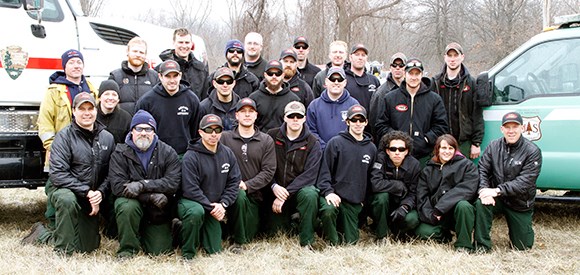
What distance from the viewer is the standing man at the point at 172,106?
597 cm

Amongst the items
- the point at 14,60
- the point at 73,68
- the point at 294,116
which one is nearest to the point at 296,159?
the point at 294,116

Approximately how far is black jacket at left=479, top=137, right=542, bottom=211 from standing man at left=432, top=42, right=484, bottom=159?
23.3 inches

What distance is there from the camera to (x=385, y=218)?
6.00 meters

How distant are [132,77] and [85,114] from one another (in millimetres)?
994

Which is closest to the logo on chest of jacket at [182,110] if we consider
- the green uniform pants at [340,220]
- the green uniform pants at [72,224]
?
the green uniform pants at [72,224]

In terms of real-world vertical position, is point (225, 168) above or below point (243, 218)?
above

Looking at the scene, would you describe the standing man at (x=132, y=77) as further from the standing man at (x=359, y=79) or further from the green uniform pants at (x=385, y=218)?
the green uniform pants at (x=385, y=218)

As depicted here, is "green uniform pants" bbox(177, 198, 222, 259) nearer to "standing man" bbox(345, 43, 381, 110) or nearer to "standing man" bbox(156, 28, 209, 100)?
"standing man" bbox(156, 28, 209, 100)

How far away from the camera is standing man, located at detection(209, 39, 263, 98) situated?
22.3ft

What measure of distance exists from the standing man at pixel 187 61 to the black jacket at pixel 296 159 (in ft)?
4.32

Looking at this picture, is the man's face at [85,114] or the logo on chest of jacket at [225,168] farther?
the logo on chest of jacket at [225,168]

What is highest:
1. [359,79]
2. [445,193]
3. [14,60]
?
[14,60]

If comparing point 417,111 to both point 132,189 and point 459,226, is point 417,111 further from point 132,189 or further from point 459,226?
point 132,189

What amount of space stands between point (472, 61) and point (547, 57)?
25387 millimetres
